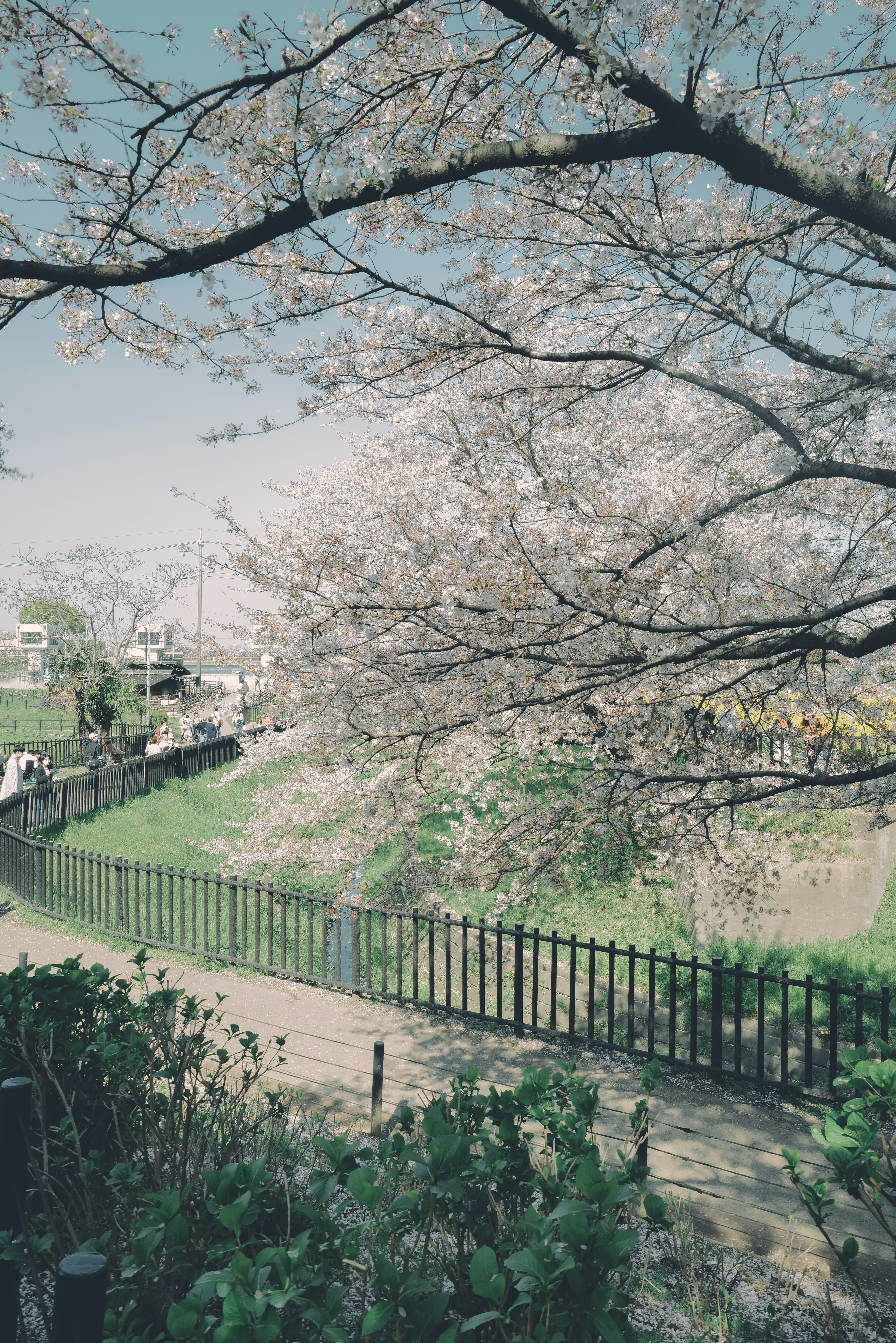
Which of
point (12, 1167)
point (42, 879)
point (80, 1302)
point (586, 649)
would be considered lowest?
point (42, 879)

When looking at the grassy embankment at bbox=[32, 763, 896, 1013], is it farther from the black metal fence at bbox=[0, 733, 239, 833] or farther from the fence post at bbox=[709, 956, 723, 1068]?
the fence post at bbox=[709, 956, 723, 1068]

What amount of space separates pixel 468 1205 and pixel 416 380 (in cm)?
654

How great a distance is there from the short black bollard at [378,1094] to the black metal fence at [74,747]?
20.9 m

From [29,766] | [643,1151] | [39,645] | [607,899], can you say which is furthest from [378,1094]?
[39,645]

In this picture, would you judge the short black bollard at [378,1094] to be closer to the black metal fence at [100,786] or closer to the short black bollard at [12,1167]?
the short black bollard at [12,1167]

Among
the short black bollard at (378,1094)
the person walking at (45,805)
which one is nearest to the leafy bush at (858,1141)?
the short black bollard at (378,1094)

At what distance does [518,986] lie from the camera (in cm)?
700

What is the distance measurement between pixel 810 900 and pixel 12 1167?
8386 mm

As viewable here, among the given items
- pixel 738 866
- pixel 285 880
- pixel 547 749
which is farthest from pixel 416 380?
pixel 285 880

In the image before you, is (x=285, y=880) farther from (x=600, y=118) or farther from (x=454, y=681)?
(x=600, y=118)

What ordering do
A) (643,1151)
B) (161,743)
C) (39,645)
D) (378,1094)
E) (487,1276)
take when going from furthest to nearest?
(39,645)
(161,743)
(378,1094)
(643,1151)
(487,1276)

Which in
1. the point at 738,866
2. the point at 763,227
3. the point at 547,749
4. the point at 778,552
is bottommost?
the point at 738,866

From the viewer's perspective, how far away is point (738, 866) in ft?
27.6

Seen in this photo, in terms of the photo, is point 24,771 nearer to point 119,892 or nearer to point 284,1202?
point 119,892
